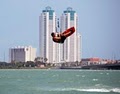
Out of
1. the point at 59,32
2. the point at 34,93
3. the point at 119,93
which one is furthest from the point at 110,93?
the point at 59,32

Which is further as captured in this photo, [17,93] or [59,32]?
[17,93]

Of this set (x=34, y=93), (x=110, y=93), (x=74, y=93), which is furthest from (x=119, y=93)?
(x=34, y=93)

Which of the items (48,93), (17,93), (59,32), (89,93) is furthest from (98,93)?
(59,32)

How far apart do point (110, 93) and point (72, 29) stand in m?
46.8

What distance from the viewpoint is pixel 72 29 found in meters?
16.0

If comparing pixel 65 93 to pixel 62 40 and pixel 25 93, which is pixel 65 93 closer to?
pixel 25 93

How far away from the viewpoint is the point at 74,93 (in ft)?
204

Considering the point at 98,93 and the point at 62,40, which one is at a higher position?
the point at 62,40

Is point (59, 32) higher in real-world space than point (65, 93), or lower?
higher

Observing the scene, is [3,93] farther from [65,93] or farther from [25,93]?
[65,93]

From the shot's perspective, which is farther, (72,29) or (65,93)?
(65,93)

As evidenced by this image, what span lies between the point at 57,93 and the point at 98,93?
4.82 meters

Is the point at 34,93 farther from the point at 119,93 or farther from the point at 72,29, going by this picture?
the point at 72,29

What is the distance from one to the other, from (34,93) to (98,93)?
788cm
